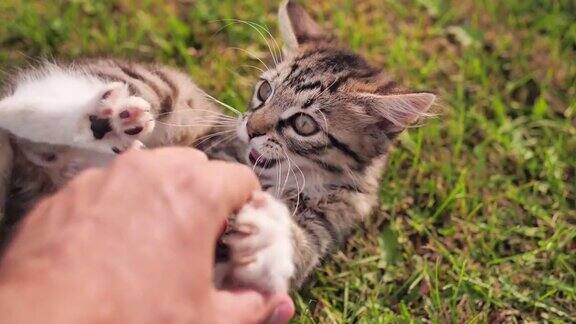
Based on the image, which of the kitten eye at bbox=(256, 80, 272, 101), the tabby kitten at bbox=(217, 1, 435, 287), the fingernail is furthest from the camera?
the kitten eye at bbox=(256, 80, 272, 101)

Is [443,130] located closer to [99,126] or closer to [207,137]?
[207,137]

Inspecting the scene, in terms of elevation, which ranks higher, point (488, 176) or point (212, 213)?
point (212, 213)

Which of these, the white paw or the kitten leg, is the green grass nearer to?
the white paw

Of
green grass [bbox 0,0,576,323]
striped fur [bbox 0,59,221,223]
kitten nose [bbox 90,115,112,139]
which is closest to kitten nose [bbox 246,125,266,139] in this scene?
striped fur [bbox 0,59,221,223]

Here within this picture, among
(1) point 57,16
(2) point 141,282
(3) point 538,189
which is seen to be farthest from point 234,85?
(2) point 141,282

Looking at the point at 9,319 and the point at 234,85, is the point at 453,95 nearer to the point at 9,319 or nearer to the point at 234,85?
the point at 234,85

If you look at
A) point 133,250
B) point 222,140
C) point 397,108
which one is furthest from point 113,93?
point 397,108
